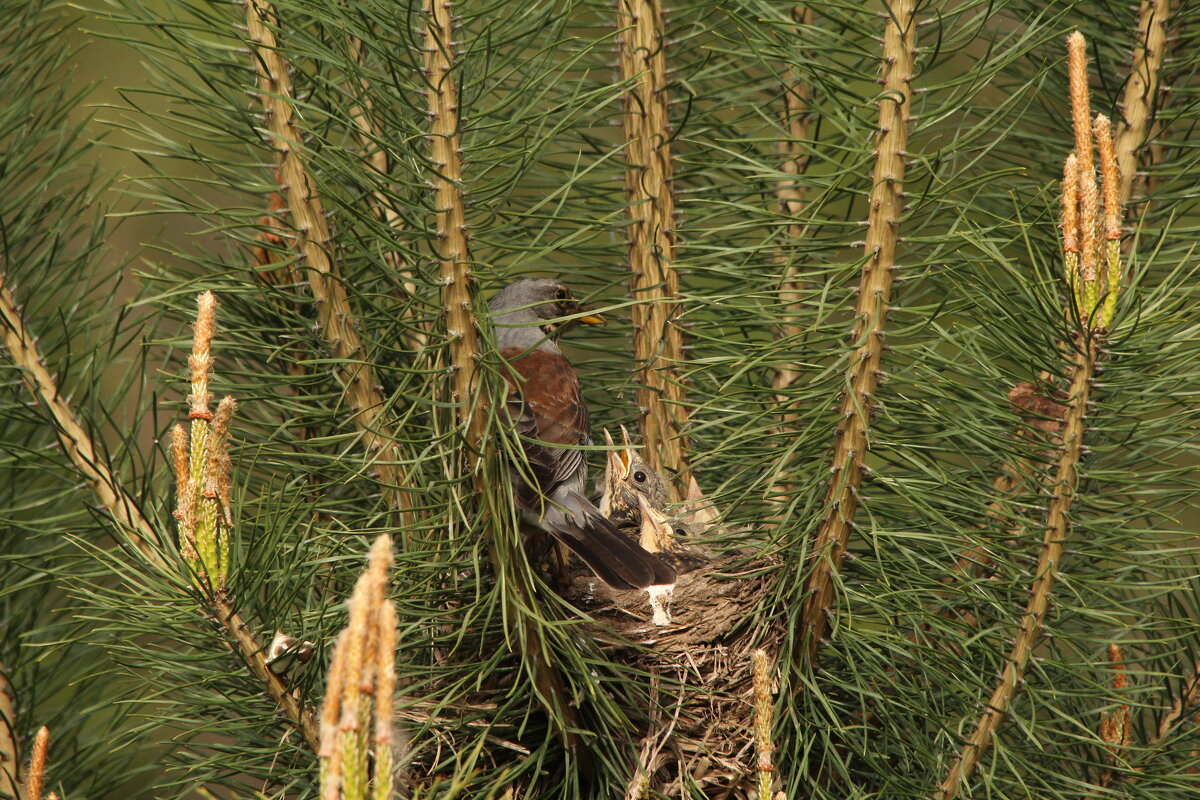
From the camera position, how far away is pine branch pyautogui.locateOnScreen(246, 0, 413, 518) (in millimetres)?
1901

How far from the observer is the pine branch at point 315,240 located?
1901 mm

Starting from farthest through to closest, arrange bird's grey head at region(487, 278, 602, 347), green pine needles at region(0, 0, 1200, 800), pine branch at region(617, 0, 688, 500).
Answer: bird's grey head at region(487, 278, 602, 347) → pine branch at region(617, 0, 688, 500) → green pine needles at region(0, 0, 1200, 800)

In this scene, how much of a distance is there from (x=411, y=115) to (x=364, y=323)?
456mm

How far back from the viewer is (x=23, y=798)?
1908mm

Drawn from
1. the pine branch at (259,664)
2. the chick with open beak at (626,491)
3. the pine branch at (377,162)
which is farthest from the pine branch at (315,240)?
the chick with open beak at (626,491)

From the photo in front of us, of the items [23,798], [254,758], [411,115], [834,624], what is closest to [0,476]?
[23,798]

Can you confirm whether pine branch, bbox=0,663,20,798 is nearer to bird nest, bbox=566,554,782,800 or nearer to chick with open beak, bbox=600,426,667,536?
bird nest, bbox=566,554,782,800

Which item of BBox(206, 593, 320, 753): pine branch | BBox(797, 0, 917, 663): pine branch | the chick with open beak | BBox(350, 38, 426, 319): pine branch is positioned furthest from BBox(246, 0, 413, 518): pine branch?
the chick with open beak

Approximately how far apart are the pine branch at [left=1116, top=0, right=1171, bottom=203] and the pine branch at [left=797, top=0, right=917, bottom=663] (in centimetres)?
61

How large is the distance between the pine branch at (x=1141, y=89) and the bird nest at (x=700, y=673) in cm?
102

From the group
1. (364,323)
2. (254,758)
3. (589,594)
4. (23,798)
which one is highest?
(364,323)

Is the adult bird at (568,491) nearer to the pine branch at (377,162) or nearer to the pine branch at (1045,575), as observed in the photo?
the pine branch at (377,162)

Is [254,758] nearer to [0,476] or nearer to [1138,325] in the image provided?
[0,476]

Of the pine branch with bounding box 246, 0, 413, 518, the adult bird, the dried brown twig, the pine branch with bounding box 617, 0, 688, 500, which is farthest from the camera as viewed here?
the adult bird
